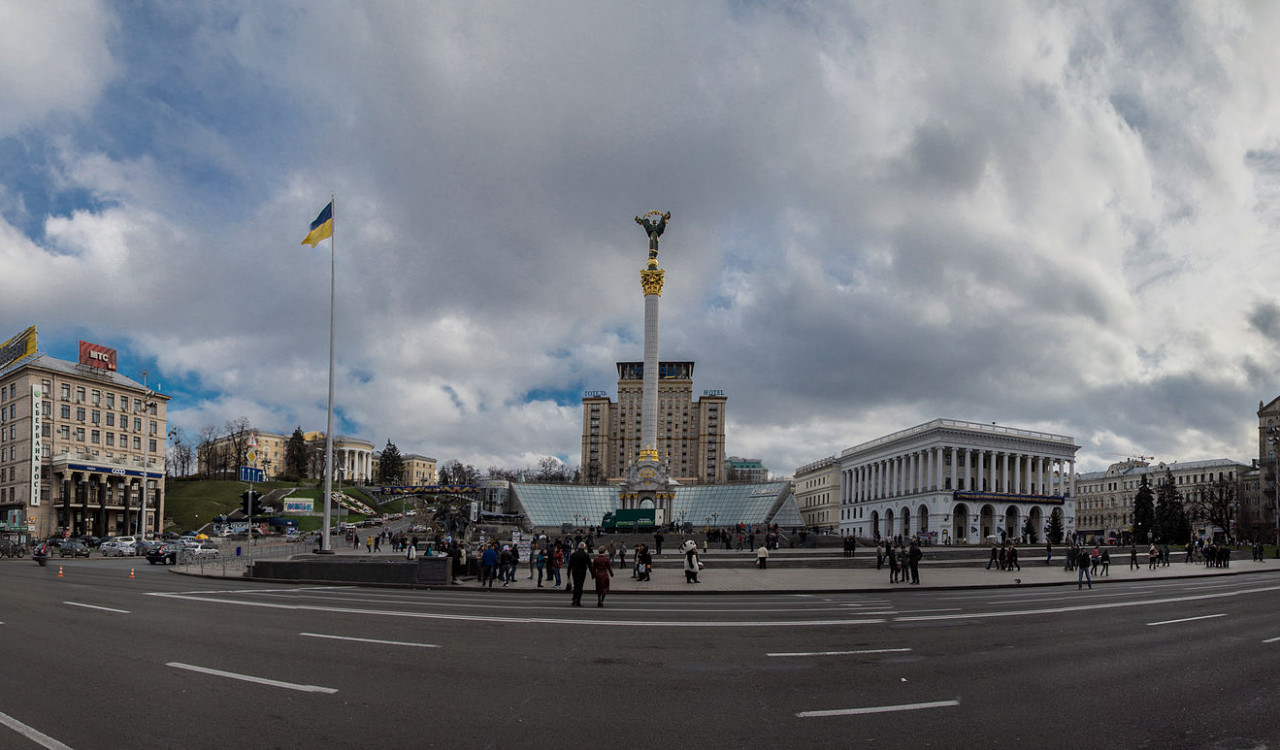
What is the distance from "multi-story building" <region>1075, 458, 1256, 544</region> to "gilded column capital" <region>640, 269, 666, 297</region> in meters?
84.5

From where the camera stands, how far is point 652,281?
336 feet

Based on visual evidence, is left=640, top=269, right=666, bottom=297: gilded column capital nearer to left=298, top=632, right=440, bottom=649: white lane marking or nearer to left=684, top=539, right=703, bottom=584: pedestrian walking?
left=684, top=539, right=703, bottom=584: pedestrian walking

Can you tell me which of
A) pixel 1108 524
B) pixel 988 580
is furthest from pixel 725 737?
pixel 1108 524

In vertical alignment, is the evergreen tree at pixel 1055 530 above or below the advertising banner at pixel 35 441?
below

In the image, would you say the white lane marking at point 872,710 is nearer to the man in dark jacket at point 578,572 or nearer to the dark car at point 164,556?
the man in dark jacket at point 578,572

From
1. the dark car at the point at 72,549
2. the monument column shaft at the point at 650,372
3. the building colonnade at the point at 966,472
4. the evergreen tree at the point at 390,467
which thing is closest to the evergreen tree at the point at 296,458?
the evergreen tree at the point at 390,467

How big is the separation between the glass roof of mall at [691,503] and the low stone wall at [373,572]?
268 feet

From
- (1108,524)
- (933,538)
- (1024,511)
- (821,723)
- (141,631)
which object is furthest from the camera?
(1108,524)

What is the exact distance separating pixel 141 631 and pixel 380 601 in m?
7.90

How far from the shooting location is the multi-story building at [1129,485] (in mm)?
134125

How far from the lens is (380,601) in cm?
2317

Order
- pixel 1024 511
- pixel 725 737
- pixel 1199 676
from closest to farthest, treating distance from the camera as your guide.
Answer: pixel 725 737 → pixel 1199 676 → pixel 1024 511

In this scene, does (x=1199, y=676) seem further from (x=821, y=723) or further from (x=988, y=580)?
(x=988, y=580)

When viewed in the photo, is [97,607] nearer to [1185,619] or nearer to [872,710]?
[872,710]
